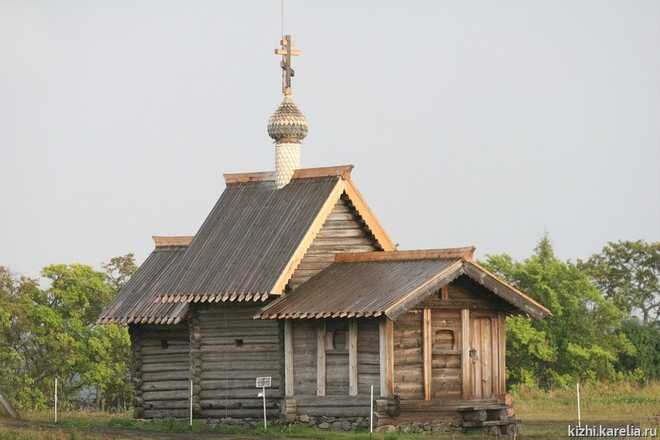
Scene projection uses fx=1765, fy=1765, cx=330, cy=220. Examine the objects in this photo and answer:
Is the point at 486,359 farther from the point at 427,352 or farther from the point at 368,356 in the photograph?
the point at 368,356

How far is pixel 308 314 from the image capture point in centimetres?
4284

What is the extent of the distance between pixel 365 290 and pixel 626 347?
38.5m

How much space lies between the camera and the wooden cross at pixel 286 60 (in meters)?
50.4

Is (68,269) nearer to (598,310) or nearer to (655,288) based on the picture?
(598,310)

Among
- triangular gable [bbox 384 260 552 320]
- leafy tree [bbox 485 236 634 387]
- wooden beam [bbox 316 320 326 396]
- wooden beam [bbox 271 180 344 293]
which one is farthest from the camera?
leafy tree [bbox 485 236 634 387]

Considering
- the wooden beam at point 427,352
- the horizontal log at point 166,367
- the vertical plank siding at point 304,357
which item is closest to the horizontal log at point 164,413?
the horizontal log at point 166,367

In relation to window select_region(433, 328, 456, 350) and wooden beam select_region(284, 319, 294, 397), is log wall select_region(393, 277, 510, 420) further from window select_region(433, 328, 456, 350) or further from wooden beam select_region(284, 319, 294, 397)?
wooden beam select_region(284, 319, 294, 397)

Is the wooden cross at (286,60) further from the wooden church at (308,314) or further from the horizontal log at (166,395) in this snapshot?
the horizontal log at (166,395)

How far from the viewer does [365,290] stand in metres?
43.3

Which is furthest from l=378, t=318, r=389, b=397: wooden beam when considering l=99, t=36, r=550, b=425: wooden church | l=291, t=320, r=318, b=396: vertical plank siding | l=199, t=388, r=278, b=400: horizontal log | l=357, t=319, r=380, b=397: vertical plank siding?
l=199, t=388, r=278, b=400: horizontal log

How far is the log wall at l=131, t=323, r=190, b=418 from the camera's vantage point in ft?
160

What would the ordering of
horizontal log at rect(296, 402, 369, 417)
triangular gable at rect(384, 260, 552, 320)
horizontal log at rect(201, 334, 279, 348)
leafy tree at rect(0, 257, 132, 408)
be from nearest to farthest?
triangular gable at rect(384, 260, 552, 320) < horizontal log at rect(296, 402, 369, 417) < horizontal log at rect(201, 334, 279, 348) < leafy tree at rect(0, 257, 132, 408)

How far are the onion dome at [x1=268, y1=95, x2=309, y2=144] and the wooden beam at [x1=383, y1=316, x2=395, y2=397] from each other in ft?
27.8

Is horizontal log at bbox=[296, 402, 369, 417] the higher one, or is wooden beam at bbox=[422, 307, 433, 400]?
wooden beam at bbox=[422, 307, 433, 400]
